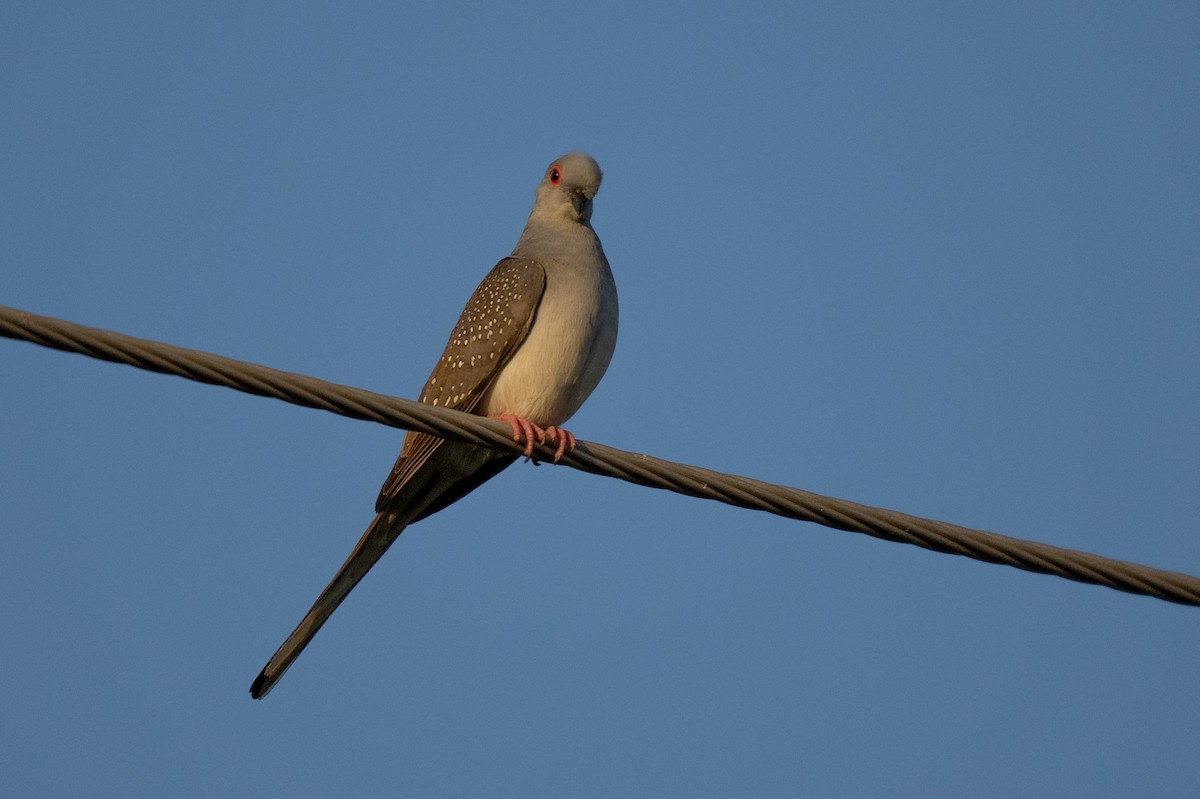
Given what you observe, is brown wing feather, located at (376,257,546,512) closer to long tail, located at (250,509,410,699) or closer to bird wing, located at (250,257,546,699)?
bird wing, located at (250,257,546,699)

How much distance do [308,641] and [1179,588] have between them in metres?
3.84

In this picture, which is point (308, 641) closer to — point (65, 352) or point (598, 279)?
point (598, 279)

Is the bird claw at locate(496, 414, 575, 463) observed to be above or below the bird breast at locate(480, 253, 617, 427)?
below

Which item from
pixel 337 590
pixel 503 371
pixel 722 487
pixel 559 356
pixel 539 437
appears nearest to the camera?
pixel 722 487

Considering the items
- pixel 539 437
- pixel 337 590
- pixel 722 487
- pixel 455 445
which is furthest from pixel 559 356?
pixel 722 487

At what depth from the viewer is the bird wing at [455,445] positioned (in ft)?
22.1

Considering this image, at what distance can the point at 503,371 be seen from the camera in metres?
6.95

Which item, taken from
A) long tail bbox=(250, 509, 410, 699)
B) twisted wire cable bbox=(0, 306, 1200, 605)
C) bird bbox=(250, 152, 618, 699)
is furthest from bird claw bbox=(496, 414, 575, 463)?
long tail bbox=(250, 509, 410, 699)

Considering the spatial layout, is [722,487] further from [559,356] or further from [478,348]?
[478,348]

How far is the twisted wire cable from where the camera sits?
401 cm

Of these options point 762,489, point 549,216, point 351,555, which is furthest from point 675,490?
point 549,216

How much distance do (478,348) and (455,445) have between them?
1.71 ft

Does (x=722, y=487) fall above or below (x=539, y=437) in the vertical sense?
below

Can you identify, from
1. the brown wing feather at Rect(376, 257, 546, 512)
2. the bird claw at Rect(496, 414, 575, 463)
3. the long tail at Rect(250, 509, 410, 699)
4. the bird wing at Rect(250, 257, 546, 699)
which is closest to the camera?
the bird claw at Rect(496, 414, 575, 463)
